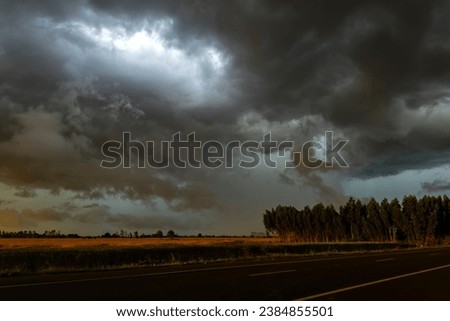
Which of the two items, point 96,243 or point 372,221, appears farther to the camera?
point 372,221

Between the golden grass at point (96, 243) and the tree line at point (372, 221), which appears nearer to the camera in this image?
the golden grass at point (96, 243)

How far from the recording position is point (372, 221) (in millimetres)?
113938

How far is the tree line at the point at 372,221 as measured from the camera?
10469 centimetres

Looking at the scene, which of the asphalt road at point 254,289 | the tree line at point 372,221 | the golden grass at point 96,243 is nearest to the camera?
the asphalt road at point 254,289

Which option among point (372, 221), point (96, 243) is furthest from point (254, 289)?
point (372, 221)

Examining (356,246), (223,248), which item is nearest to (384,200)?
(356,246)

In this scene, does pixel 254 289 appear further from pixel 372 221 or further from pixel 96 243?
pixel 372 221

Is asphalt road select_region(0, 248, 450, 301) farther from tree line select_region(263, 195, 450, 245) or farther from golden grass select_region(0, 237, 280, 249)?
tree line select_region(263, 195, 450, 245)

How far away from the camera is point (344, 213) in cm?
12456

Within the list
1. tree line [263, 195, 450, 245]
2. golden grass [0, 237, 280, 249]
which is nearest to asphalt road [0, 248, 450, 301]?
golden grass [0, 237, 280, 249]

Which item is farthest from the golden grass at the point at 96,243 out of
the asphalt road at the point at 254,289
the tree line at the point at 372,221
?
the asphalt road at the point at 254,289

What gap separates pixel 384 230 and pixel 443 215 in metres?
13.6

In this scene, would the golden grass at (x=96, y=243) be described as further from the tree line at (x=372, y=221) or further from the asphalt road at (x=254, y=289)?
the asphalt road at (x=254, y=289)
